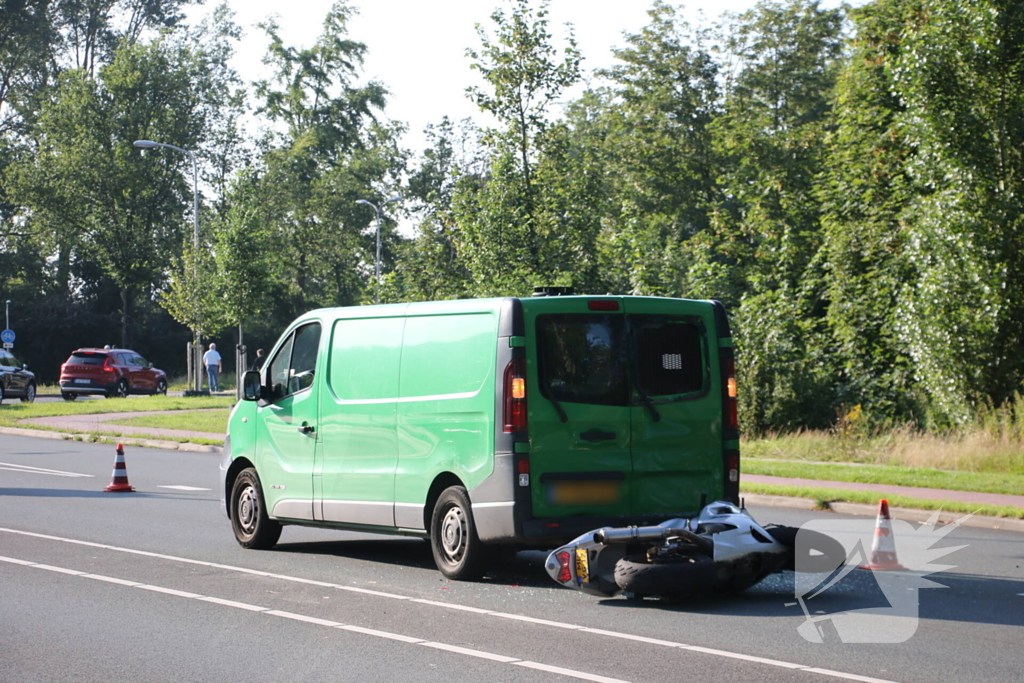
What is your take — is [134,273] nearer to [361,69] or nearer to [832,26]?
[361,69]

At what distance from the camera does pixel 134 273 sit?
63875 mm

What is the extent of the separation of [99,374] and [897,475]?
Result: 32485 millimetres

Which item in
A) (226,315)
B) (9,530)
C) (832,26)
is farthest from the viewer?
(832,26)

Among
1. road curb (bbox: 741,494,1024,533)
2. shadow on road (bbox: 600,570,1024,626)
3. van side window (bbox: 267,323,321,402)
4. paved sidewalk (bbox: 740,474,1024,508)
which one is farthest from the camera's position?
paved sidewalk (bbox: 740,474,1024,508)

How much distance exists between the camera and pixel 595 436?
333 inches

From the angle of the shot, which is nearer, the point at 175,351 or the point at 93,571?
the point at 93,571

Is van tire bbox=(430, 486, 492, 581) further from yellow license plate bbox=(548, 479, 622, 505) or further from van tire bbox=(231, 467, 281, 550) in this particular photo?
van tire bbox=(231, 467, 281, 550)

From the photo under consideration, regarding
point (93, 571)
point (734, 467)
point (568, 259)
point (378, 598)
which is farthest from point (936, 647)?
point (568, 259)

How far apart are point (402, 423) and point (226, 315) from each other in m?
32.8

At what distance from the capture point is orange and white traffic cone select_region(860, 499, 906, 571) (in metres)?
9.12

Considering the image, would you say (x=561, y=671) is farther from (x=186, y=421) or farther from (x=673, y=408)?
(x=186, y=421)

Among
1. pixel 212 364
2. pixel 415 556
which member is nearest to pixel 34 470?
pixel 415 556

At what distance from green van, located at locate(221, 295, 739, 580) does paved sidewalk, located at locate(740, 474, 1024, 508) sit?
5.85 meters

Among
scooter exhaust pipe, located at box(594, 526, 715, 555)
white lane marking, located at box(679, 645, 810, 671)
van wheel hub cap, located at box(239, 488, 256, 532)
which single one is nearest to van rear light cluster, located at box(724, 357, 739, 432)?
scooter exhaust pipe, located at box(594, 526, 715, 555)
